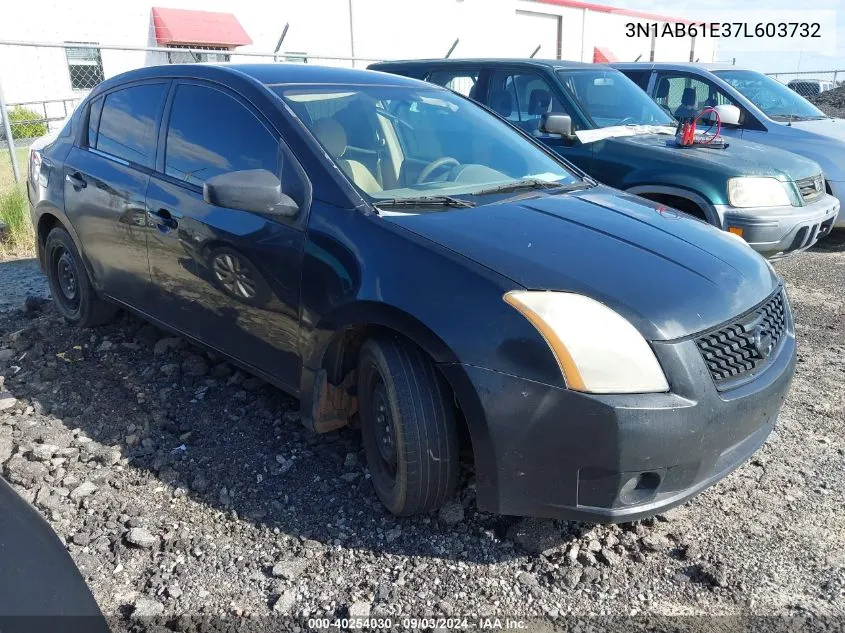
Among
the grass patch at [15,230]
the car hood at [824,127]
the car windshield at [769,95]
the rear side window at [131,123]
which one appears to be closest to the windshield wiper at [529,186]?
the rear side window at [131,123]

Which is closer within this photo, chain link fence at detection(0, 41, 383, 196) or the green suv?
the green suv

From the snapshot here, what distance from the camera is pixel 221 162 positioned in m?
3.33

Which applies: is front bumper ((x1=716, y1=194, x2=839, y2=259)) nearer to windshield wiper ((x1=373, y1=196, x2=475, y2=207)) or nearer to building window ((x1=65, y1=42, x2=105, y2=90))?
windshield wiper ((x1=373, y1=196, x2=475, y2=207))

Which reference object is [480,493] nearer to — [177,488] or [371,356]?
[371,356]

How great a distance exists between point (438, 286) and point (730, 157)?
4101 mm

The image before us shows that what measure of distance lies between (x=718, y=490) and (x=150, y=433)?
2.65 metres

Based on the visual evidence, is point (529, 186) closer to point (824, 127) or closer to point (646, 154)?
point (646, 154)

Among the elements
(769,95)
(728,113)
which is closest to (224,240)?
(728,113)

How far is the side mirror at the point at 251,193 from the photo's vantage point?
9.37 ft

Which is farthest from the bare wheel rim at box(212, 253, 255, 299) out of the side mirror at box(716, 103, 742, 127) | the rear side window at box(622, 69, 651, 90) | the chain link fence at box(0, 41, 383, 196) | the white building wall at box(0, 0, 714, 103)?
the chain link fence at box(0, 41, 383, 196)

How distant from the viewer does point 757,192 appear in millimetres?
5418

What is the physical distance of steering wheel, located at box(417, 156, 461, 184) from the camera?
129 inches

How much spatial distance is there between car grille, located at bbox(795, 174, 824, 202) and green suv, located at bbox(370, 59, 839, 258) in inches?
0.4

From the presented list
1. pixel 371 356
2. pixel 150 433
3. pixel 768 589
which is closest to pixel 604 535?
pixel 768 589
